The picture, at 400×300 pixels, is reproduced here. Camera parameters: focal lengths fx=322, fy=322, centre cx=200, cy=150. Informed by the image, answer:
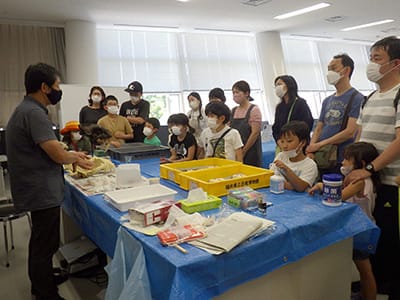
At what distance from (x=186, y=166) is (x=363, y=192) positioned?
1.09 m

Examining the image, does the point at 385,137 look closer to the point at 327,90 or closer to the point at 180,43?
the point at 180,43

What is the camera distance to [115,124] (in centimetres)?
336

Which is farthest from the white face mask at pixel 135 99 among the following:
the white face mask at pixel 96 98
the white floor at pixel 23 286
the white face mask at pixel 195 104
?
the white floor at pixel 23 286

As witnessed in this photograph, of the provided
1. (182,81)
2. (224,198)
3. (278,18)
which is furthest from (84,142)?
(278,18)

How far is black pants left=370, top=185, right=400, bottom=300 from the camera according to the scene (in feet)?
5.77

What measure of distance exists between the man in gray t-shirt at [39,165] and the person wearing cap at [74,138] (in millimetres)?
763

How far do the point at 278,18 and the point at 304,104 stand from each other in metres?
4.24

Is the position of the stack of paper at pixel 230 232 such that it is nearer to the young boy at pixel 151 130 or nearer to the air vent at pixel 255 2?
the young boy at pixel 151 130

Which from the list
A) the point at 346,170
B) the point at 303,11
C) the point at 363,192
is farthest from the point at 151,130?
the point at 303,11

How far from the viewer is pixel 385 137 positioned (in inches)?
71.0

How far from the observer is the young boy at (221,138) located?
242cm

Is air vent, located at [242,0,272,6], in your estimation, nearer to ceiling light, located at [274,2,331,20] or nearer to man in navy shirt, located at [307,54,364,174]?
ceiling light, located at [274,2,331,20]

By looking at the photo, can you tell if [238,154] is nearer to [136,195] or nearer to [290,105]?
[290,105]

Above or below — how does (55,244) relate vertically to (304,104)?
below
